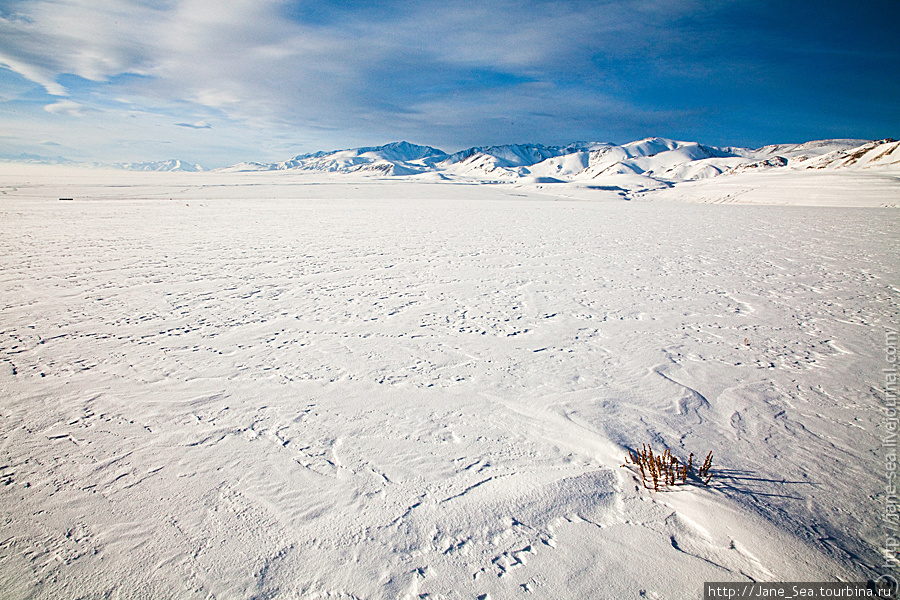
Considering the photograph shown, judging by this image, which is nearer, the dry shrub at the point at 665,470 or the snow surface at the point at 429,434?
the snow surface at the point at 429,434

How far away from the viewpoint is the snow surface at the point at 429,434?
6.98ft

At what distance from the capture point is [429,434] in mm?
3199

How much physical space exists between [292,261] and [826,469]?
31.4ft

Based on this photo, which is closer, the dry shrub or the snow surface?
the snow surface

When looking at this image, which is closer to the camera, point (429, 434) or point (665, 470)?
point (665, 470)

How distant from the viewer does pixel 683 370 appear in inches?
170

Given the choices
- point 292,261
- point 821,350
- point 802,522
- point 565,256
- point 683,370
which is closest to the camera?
point 802,522

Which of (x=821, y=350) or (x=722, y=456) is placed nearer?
(x=722, y=456)

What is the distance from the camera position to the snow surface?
2127mm

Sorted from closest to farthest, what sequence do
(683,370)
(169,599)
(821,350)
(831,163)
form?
1. (169,599)
2. (683,370)
3. (821,350)
4. (831,163)

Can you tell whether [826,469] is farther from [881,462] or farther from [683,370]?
[683,370]

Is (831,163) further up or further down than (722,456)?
further up

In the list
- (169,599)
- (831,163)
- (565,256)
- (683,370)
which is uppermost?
(831,163)

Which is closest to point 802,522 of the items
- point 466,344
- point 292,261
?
point 466,344
